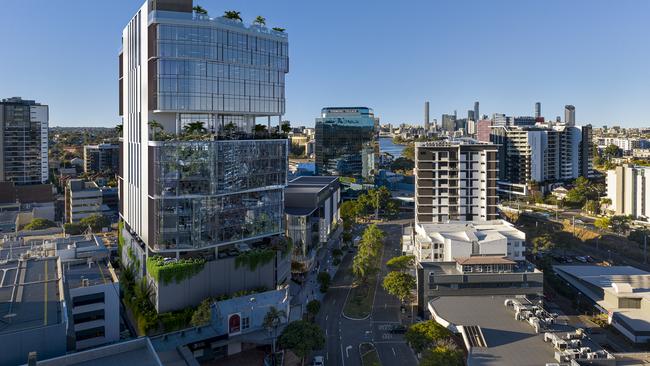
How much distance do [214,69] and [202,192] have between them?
10237 millimetres

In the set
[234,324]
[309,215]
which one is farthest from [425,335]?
[309,215]

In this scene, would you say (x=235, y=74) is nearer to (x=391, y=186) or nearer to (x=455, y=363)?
(x=455, y=363)

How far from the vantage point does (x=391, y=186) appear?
120 m

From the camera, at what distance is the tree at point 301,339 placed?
31.8 meters

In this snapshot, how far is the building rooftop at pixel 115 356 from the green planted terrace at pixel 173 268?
38.9 feet

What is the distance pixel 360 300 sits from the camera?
46406 mm

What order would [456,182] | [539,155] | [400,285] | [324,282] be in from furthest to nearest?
[539,155]
[456,182]
[324,282]
[400,285]

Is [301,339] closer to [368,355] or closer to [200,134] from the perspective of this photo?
[368,355]

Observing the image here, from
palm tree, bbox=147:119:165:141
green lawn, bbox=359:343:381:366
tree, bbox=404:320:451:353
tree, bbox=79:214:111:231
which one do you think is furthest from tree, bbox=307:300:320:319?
tree, bbox=79:214:111:231

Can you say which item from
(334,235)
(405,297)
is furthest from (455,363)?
(334,235)

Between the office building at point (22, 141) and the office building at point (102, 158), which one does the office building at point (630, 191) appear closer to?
the office building at point (22, 141)

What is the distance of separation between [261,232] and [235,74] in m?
13.8

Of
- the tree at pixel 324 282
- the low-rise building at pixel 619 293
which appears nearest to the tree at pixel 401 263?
the tree at pixel 324 282

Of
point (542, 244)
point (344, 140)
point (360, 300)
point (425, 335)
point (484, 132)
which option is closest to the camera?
point (425, 335)
